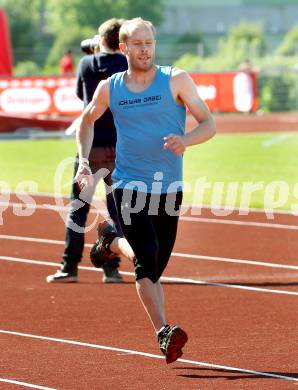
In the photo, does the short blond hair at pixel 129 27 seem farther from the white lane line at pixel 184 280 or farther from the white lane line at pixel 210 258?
the white lane line at pixel 210 258

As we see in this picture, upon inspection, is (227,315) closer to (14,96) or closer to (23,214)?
(23,214)

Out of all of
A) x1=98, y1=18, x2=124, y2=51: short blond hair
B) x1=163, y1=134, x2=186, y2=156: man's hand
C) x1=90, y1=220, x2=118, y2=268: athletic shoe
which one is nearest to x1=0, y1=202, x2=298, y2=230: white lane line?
x1=98, y1=18, x2=124, y2=51: short blond hair

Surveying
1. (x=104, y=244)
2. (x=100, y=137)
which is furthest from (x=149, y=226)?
(x=100, y=137)

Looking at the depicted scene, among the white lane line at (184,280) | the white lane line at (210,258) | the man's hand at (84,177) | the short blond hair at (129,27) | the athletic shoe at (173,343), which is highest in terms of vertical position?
the short blond hair at (129,27)

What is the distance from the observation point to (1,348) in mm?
8953

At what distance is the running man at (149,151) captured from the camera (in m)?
8.20

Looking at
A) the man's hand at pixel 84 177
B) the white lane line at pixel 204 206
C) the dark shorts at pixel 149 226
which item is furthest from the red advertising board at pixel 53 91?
the dark shorts at pixel 149 226

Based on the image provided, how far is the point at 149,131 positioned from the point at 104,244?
1.96 meters

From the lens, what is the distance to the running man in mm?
8195

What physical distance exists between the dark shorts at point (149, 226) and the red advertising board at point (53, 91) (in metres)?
28.6

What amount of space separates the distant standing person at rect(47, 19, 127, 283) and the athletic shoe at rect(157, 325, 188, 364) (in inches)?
117

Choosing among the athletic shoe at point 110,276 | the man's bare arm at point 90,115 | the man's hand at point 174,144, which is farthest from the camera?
the athletic shoe at point 110,276

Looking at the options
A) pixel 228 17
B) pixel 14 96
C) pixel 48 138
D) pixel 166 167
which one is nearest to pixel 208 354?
pixel 166 167

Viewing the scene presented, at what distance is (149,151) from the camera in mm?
8258
